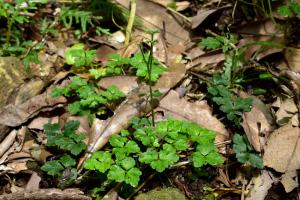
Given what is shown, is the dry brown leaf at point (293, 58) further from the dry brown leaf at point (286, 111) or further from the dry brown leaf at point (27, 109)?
the dry brown leaf at point (27, 109)

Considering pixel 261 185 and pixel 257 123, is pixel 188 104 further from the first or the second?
pixel 261 185

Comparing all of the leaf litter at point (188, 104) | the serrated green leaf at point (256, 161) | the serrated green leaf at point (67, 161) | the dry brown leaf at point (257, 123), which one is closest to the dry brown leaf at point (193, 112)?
the leaf litter at point (188, 104)

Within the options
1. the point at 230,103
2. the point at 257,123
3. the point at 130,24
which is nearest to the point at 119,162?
the point at 230,103

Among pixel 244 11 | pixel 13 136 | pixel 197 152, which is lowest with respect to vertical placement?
pixel 13 136

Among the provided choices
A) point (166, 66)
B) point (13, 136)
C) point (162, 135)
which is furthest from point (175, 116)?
point (13, 136)

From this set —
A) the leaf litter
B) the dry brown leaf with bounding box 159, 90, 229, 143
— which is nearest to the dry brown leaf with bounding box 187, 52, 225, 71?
the leaf litter

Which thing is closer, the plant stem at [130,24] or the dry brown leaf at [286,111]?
the dry brown leaf at [286,111]

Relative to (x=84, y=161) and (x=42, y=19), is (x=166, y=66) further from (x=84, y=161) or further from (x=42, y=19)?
(x=42, y=19)

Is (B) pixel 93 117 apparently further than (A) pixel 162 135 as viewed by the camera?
Yes
